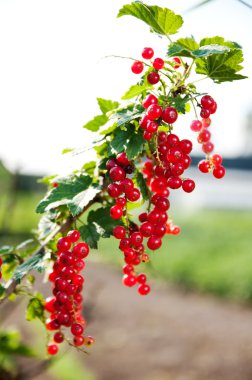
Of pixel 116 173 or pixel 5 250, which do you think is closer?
pixel 116 173

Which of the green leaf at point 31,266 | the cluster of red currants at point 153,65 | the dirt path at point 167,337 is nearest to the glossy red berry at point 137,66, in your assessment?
the cluster of red currants at point 153,65

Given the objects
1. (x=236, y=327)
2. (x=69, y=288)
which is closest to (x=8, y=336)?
(x=69, y=288)

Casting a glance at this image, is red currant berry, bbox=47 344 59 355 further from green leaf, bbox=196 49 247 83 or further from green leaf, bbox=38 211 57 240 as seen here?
green leaf, bbox=196 49 247 83

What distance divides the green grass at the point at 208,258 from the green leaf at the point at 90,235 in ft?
16.0

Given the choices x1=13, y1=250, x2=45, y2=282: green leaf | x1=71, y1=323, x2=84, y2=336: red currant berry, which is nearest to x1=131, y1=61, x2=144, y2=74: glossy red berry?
x1=13, y1=250, x2=45, y2=282: green leaf

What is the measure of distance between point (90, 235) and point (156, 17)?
1.53 ft

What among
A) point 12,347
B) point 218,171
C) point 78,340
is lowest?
point 12,347

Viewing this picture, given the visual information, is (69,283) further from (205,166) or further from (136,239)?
(205,166)

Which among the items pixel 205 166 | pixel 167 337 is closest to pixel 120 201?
pixel 205 166

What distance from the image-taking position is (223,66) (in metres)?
0.93

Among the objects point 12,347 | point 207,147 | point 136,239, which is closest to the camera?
point 136,239

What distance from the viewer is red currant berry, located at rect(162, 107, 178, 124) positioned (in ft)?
2.91

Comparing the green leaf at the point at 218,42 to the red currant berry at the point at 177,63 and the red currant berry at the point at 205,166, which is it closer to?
the red currant berry at the point at 177,63

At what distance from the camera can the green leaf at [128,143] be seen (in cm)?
90
